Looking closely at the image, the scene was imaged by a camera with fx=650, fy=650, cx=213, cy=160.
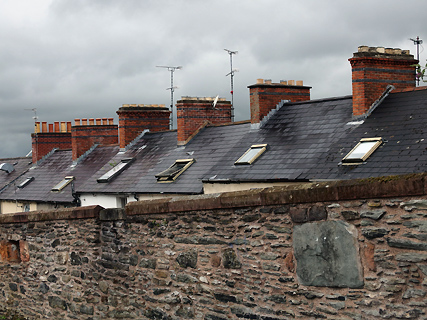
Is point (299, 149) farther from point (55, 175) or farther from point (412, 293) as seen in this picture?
point (55, 175)

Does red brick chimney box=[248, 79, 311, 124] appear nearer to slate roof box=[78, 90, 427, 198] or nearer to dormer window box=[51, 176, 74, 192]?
slate roof box=[78, 90, 427, 198]

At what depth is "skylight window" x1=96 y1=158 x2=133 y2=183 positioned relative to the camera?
24.9 meters

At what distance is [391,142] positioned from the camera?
1647cm

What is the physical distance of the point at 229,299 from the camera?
6.41m

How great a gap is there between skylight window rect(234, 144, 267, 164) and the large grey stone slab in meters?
13.5

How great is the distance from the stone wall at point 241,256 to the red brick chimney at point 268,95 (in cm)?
1407

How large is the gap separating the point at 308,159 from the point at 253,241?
462 inches

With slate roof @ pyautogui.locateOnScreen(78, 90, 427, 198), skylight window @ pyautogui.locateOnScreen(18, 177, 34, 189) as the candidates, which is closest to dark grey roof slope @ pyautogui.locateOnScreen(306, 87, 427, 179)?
slate roof @ pyautogui.locateOnScreen(78, 90, 427, 198)

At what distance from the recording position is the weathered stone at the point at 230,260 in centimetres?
633

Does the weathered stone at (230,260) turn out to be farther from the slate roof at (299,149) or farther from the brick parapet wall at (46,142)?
the brick parapet wall at (46,142)

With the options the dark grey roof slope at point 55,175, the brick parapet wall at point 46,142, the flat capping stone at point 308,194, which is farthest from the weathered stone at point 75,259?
the brick parapet wall at point 46,142

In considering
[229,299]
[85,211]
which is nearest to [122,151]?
[85,211]

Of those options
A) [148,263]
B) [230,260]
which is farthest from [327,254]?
[148,263]

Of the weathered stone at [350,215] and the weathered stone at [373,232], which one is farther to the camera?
the weathered stone at [350,215]
